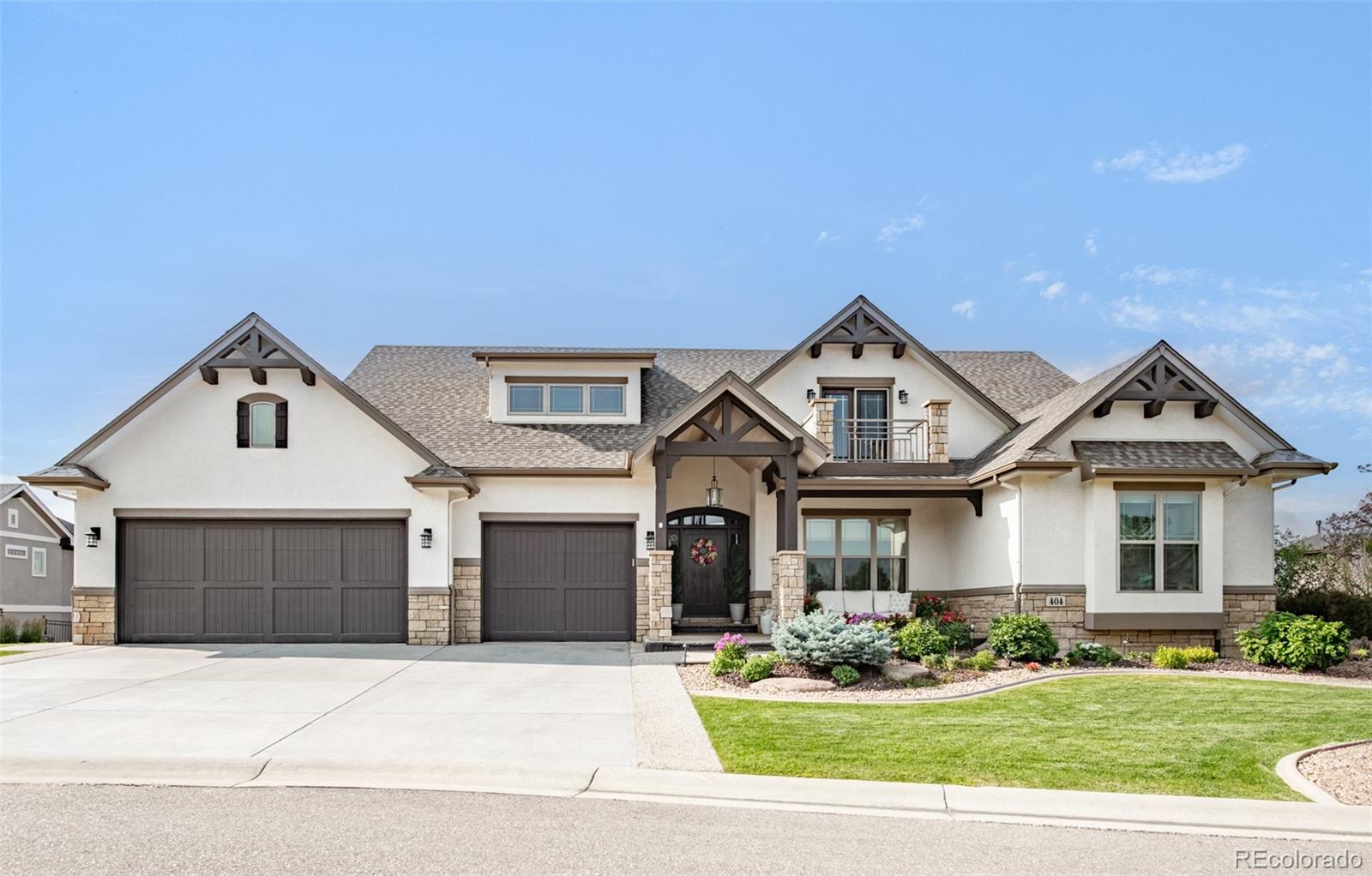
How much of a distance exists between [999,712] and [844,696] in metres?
2.04

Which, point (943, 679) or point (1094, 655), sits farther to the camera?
point (1094, 655)

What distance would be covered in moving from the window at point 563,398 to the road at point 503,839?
546 inches

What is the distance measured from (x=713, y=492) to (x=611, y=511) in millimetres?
2011

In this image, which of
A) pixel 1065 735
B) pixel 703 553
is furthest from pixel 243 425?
pixel 1065 735

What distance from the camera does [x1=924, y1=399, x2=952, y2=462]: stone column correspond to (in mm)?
19859

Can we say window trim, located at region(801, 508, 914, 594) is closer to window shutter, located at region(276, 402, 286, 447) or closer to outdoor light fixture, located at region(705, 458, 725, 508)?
outdoor light fixture, located at region(705, 458, 725, 508)

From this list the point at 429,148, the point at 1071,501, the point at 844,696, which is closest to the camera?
the point at 844,696

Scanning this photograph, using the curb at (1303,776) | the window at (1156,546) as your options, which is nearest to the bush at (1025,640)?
the window at (1156,546)

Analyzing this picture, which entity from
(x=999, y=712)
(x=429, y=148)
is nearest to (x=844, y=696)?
(x=999, y=712)

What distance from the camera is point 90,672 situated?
1457 cm

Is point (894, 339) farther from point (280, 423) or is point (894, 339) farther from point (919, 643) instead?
point (280, 423)

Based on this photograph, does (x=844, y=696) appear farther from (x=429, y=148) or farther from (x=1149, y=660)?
(x=429, y=148)

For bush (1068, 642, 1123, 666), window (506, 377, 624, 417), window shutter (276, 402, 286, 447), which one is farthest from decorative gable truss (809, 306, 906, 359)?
window shutter (276, 402, 286, 447)

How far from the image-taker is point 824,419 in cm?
1969
